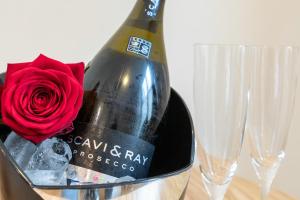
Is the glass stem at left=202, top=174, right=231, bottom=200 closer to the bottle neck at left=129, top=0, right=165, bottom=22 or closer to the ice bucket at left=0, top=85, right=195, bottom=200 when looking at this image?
the ice bucket at left=0, top=85, right=195, bottom=200

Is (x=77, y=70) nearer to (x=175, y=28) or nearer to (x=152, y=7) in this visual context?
(x=152, y=7)

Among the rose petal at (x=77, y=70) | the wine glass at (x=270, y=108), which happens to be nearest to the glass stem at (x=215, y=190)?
the wine glass at (x=270, y=108)

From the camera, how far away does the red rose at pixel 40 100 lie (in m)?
0.36

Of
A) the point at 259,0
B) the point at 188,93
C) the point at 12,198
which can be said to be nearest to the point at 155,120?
the point at 12,198

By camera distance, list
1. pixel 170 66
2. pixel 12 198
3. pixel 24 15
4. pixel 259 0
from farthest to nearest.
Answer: pixel 259 0, pixel 170 66, pixel 24 15, pixel 12 198

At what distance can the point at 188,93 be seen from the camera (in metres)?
0.84

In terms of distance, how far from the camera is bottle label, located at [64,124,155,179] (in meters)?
0.42

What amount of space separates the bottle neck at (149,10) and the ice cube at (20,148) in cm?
23

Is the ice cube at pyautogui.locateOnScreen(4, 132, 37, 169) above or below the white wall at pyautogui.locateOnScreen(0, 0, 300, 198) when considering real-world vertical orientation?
below

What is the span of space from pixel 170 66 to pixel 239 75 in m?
0.35

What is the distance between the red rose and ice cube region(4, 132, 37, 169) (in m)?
0.04

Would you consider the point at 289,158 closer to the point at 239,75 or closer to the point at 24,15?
the point at 239,75

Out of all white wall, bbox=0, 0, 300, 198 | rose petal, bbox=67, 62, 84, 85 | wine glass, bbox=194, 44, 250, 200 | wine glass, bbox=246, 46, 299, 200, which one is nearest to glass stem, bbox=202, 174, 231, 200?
wine glass, bbox=194, 44, 250, 200

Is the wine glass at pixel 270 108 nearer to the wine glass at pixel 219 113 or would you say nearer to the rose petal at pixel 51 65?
the wine glass at pixel 219 113
